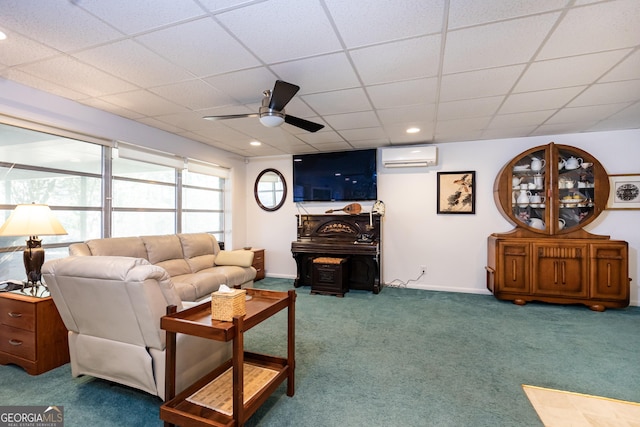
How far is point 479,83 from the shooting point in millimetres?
2684

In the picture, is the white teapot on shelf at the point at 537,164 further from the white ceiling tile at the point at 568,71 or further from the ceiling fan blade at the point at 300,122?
the ceiling fan blade at the point at 300,122

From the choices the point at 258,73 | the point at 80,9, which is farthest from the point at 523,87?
the point at 80,9

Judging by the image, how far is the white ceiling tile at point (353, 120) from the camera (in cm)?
354

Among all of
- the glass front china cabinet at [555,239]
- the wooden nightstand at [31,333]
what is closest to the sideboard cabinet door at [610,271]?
the glass front china cabinet at [555,239]

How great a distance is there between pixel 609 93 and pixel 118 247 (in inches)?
205

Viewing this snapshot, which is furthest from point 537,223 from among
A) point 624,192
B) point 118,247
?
point 118,247

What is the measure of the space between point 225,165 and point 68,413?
13.7 ft

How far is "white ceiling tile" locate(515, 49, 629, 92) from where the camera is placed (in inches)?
88.4

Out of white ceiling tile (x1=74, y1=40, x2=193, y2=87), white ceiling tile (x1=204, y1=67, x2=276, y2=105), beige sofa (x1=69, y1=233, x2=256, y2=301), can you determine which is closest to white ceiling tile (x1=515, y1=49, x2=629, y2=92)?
white ceiling tile (x1=204, y1=67, x2=276, y2=105)

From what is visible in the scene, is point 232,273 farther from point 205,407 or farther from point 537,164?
point 537,164

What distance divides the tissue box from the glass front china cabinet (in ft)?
12.6

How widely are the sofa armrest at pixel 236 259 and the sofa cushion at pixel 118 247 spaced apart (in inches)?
42.9

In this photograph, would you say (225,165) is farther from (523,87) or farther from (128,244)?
(523,87)

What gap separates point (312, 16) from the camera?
1794mm
